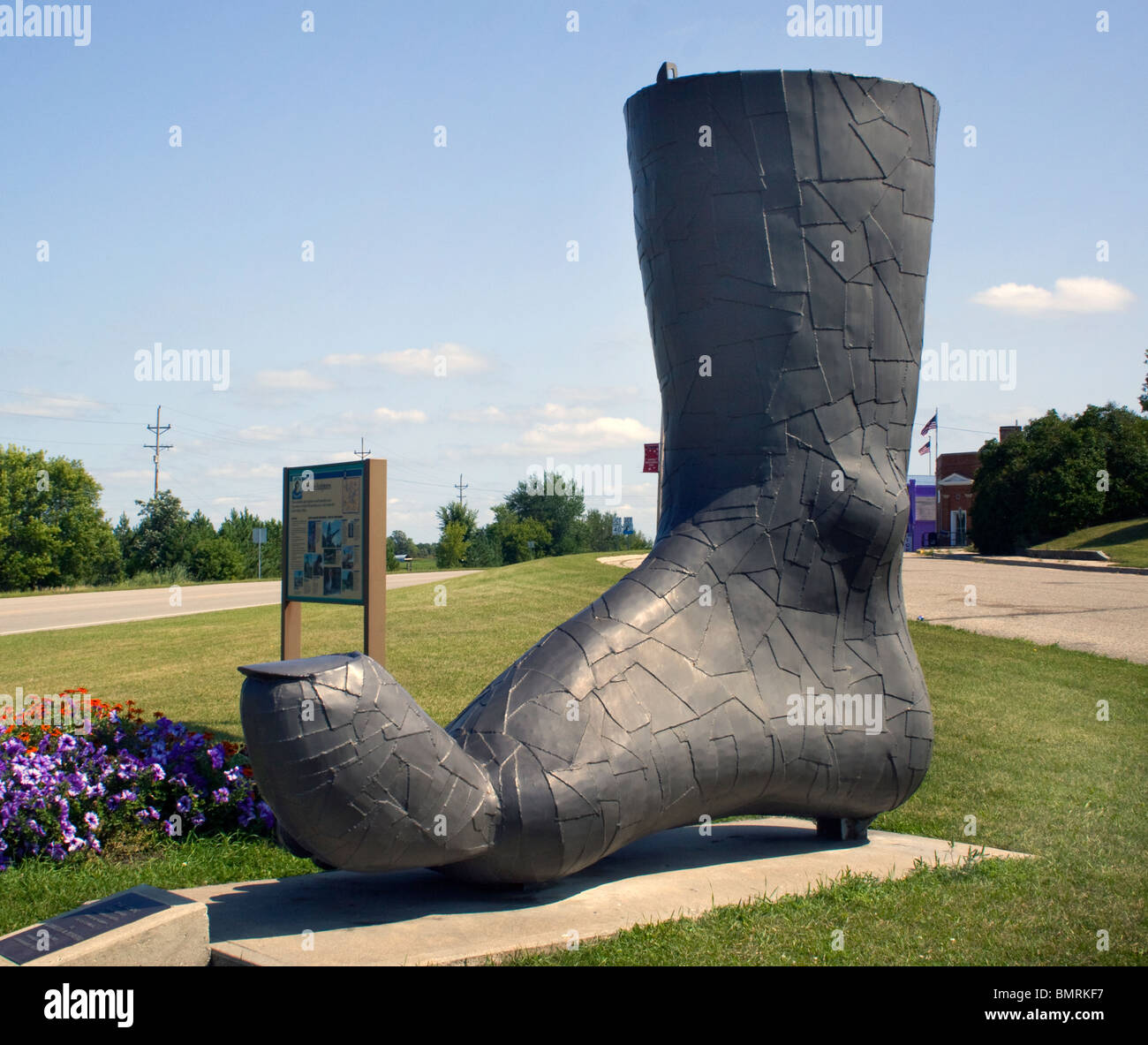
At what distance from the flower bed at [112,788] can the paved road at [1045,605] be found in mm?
8324

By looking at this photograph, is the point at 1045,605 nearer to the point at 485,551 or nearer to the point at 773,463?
the point at 773,463

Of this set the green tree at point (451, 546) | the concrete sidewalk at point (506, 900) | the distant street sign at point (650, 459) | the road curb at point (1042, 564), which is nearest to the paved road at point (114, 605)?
the distant street sign at point (650, 459)

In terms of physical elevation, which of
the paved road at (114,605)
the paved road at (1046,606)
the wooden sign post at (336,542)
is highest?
the wooden sign post at (336,542)

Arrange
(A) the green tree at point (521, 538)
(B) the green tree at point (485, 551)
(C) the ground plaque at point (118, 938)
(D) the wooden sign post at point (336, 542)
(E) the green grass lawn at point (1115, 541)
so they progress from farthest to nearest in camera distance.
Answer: (B) the green tree at point (485, 551)
(A) the green tree at point (521, 538)
(E) the green grass lawn at point (1115, 541)
(D) the wooden sign post at point (336, 542)
(C) the ground plaque at point (118, 938)

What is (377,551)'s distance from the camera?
5258 millimetres

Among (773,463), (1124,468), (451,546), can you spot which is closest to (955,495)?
(1124,468)

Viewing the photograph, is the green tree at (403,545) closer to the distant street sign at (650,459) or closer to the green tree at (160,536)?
the green tree at (160,536)

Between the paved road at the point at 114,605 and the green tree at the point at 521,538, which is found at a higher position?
the green tree at the point at 521,538

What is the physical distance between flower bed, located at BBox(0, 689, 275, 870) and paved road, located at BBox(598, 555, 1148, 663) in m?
8.32

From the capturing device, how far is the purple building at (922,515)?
39987mm

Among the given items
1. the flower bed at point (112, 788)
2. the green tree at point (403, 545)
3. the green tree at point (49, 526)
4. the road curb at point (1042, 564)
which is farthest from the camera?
the green tree at point (403, 545)
